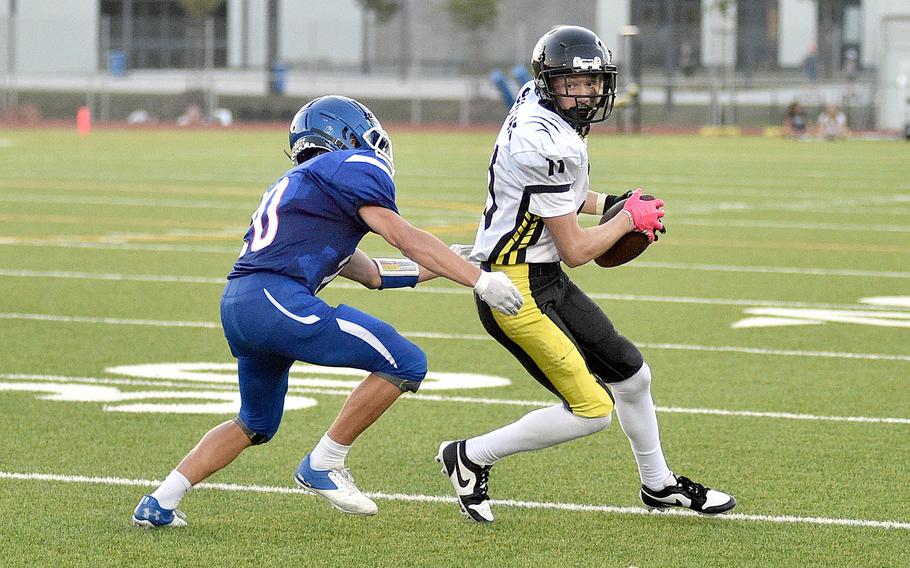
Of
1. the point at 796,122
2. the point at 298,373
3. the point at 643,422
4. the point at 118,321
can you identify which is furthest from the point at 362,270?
the point at 796,122

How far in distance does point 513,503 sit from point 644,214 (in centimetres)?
125

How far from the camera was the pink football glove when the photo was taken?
18.7ft

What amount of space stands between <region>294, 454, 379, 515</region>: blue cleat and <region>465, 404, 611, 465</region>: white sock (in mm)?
480

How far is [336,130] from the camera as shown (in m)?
5.56

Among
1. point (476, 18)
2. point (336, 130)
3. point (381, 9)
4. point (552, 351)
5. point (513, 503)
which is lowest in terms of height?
point (513, 503)

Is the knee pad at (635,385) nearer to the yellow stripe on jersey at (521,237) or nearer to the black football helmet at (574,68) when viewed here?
the yellow stripe on jersey at (521,237)

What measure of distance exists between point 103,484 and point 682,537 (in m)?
2.33

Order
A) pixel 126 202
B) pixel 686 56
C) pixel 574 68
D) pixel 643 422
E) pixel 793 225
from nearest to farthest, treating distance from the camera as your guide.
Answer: pixel 574 68
pixel 643 422
pixel 793 225
pixel 126 202
pixel 686 56

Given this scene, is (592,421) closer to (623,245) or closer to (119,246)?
(623,245)

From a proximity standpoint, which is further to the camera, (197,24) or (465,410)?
(197,24)

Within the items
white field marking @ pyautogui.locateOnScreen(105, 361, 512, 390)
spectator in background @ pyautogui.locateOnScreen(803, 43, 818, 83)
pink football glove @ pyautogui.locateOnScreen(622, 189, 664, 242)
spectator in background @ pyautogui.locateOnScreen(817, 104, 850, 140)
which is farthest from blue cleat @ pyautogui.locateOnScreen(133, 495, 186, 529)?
spectator in background @ pyautogui.locateOnScreen(803, 43, 818, 83)

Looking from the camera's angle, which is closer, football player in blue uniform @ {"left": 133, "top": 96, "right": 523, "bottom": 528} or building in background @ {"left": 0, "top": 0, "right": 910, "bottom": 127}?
football player in blue uniform @ {"left": 133, "top": 96, "right": 523, "bottom": 528}

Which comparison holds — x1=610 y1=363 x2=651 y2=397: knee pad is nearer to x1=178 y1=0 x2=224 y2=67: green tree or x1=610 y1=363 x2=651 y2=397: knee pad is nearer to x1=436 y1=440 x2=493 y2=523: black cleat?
x1=436 y1=440 x2=493 y2=523: black cleat

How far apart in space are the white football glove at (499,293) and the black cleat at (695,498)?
1.10 meters
